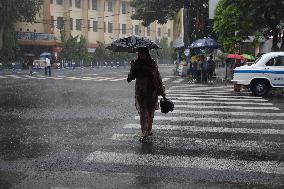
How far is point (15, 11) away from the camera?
4375 cm

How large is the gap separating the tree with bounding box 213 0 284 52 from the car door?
205 inches

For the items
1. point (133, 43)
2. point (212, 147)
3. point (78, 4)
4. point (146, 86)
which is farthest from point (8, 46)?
point (212, 147)

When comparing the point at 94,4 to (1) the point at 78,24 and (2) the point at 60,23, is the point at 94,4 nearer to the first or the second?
(1) the point at 78,24

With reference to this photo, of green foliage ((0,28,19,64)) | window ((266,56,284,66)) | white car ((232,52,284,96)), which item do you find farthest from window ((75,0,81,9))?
window ((266,56,284,66))

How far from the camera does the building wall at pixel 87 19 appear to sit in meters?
53.8

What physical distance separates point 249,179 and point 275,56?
11.7m

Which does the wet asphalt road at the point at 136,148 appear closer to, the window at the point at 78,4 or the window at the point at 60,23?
the window at the point at 60,23

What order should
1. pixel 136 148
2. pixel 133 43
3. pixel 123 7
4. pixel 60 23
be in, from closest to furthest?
1. pixel 136 148
2. pixel 133 43
3. pixel 60 23
4. pixel 123 7

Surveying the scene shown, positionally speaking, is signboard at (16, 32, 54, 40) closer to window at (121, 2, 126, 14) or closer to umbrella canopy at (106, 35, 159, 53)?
window at (121, 2, 126, 14)

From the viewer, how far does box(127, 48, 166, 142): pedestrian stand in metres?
8.30

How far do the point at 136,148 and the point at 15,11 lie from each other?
131ft

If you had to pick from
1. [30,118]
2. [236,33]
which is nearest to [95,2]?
[236,33]

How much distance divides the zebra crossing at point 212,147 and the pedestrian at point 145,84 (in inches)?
17.6

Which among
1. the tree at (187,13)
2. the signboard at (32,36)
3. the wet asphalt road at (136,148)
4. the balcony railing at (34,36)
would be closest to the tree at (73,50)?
the balcony railing at (34,36)
